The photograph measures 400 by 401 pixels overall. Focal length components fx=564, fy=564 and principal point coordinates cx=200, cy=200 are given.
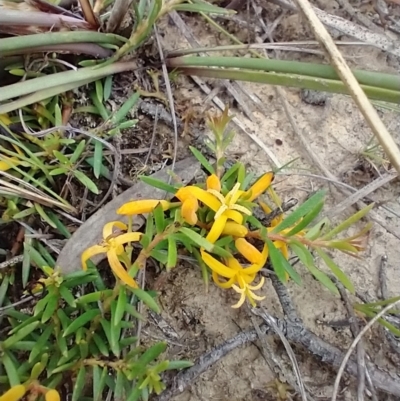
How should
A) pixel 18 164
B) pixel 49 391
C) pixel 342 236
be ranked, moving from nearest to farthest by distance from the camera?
pixel 49 391 < pixel 18 164 < pixel 342 236

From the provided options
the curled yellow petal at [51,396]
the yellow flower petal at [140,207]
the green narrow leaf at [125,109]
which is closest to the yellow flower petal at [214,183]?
the yellow flower petal at [140,207]

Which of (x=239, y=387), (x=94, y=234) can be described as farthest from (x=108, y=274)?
(x=239, y=387)

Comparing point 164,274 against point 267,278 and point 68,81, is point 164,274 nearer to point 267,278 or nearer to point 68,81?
point 267,278

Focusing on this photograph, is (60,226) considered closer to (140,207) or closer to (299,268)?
(140,207)

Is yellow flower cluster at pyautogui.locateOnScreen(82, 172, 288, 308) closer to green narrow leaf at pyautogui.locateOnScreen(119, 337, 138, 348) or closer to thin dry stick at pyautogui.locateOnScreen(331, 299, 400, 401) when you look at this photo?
green narrow leaf at pyautogui.locateOnScreen(119, 337, 138, 348)

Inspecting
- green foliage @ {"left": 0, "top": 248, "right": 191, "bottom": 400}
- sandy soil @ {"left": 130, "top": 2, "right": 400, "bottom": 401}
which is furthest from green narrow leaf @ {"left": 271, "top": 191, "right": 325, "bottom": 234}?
green foliage @ {"left": 0, "top": 248, "right": 191, "bottom": 400}

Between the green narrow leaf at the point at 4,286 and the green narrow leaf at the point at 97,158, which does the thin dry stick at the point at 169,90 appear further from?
the green narrow leaf at the point at 4,286
